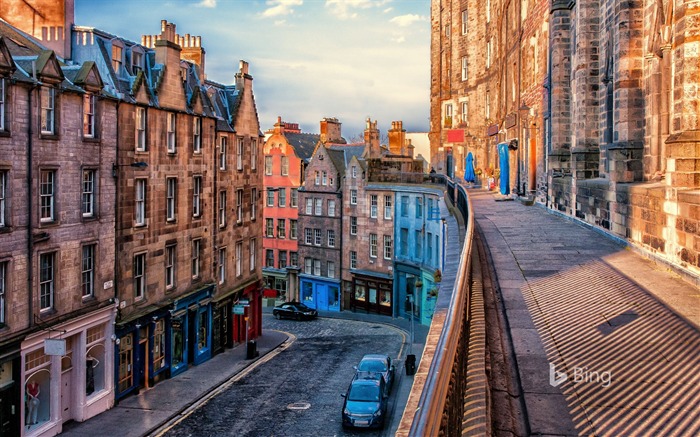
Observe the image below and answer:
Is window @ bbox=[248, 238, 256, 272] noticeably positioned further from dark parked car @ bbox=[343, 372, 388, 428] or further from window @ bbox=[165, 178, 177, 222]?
dark parked car @ bbox=[343, 372, 388, 428]

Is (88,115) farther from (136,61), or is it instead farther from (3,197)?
(136,61)

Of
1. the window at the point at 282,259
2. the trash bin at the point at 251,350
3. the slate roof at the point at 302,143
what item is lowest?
the trash bin at the point at 251,350

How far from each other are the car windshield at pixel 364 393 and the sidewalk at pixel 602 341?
10047 mm

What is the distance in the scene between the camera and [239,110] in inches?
1551

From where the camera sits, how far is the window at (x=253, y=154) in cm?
4153

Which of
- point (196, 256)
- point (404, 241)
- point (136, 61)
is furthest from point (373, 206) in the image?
point (136, 61)

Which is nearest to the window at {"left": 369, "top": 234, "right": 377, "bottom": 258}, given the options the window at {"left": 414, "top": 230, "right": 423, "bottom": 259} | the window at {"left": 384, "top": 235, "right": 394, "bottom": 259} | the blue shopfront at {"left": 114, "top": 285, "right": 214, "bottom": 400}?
the window at {"left": 384, "top": 235, "right": 394, "bottom": 259}

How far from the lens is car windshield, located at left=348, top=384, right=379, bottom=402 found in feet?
78.1

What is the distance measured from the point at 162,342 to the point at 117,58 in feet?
42.5

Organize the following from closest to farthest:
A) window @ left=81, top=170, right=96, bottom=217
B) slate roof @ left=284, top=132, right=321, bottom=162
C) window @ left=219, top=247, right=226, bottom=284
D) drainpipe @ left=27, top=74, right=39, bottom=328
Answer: drainpipe @ left=27, top=74, right=39, bottom=328 → window @ left=81, top=170, right=96, bottom=217 → window @ left=219, top=247, right=226, bottom=284 → slate roof @ left=284, top=132, right=321, bottom=162

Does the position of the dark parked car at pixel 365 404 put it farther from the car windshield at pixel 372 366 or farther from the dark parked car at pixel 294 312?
the dark parked car at pixel 294 312

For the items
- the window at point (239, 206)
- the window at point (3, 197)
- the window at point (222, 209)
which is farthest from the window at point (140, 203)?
the window at point (239, 206)

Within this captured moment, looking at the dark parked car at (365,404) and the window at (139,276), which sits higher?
the window at (139,276)

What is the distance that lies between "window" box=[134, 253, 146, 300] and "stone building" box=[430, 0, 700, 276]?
59.0 ft
